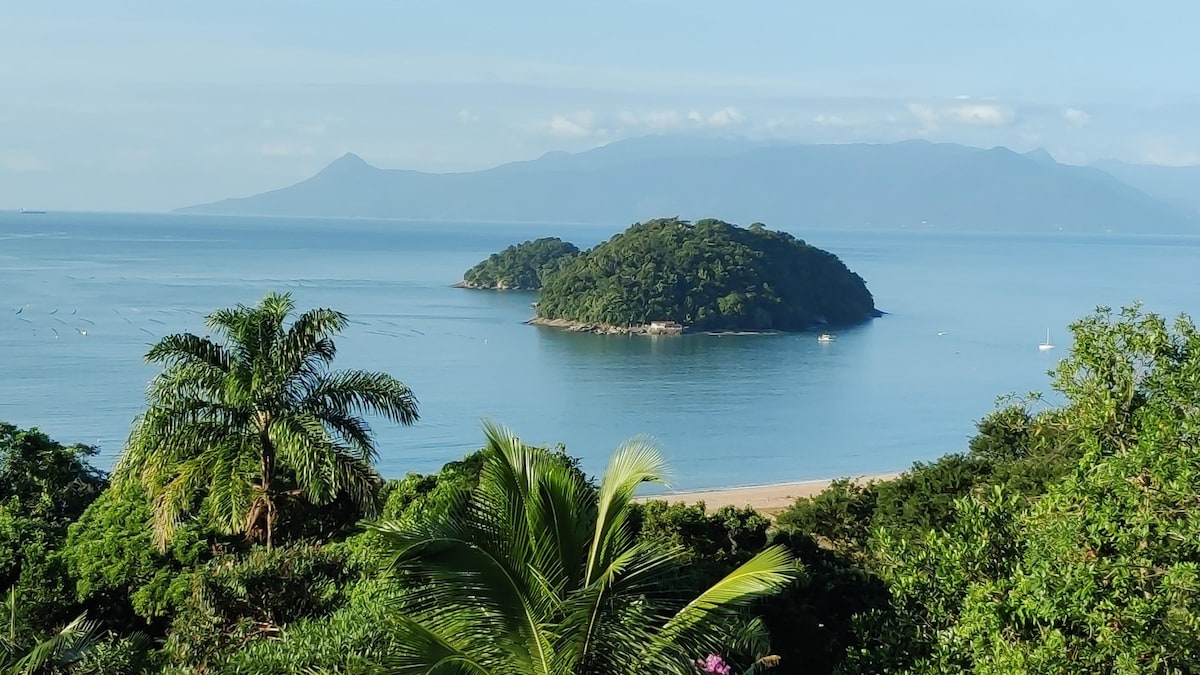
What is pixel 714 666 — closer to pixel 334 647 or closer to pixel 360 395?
pixel 334 647

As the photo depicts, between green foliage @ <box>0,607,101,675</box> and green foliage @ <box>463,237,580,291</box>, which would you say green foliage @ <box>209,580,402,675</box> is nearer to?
green foliage @ <box>0,607,101,675</box>

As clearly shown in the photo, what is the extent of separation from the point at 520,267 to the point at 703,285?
31777 millimetres

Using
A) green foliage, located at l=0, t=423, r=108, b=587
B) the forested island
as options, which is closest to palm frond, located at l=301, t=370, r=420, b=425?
green foliage, located at l=0, t=423, r=108, b=587

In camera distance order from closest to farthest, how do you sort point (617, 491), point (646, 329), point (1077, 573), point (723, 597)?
point (723, 597), point (617, 491), point (1077, 573), point (646, 329)

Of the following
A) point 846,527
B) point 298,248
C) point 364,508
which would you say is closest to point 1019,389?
point 846,527

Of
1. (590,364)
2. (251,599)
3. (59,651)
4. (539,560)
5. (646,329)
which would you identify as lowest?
(590,364)

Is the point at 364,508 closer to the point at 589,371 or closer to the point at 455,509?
the point at 455,509

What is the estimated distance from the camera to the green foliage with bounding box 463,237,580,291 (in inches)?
4451

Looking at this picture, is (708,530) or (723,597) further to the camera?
(708,530)

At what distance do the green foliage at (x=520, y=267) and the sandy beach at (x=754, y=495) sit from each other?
244 ft

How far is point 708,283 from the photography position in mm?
85812

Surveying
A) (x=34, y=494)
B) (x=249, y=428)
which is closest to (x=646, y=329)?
(x=34, y=494)

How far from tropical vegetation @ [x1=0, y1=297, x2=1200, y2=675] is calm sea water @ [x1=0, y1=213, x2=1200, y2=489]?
7.99 m

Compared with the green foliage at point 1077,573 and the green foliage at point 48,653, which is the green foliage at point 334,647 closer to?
the green foliage at point 48,653
